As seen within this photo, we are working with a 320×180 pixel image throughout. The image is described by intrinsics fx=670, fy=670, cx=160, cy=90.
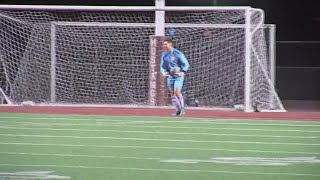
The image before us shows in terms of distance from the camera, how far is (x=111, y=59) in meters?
18.0

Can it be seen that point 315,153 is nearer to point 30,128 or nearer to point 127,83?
point 30,128

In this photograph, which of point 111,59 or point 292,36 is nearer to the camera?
point 111,59

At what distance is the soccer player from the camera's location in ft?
48.8

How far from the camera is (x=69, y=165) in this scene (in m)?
7.49

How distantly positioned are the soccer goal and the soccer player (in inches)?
73.1

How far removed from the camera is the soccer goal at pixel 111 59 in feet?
57.4

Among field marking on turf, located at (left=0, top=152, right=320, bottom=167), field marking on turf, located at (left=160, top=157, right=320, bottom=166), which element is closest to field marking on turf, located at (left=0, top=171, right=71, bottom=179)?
field marking on turf, located at (left=0, top=152, right=320, bottom=167)

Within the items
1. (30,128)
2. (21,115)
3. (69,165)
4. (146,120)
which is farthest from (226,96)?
(69,165)

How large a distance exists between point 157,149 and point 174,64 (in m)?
6.46

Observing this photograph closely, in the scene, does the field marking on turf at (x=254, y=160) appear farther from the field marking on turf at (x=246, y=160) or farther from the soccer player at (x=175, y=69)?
the soccer player at (x=175, y=69)

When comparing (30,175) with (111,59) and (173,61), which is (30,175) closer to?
(173,61)

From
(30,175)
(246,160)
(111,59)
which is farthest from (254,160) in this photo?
(111,59)

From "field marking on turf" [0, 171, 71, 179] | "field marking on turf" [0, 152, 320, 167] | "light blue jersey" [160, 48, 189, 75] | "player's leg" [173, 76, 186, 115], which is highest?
"light blue jersey" [160, 48, 189, 75]

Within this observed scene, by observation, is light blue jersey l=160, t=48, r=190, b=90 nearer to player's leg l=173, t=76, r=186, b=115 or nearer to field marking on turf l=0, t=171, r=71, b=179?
player's leg l=173, t=76, r=186, b=115
